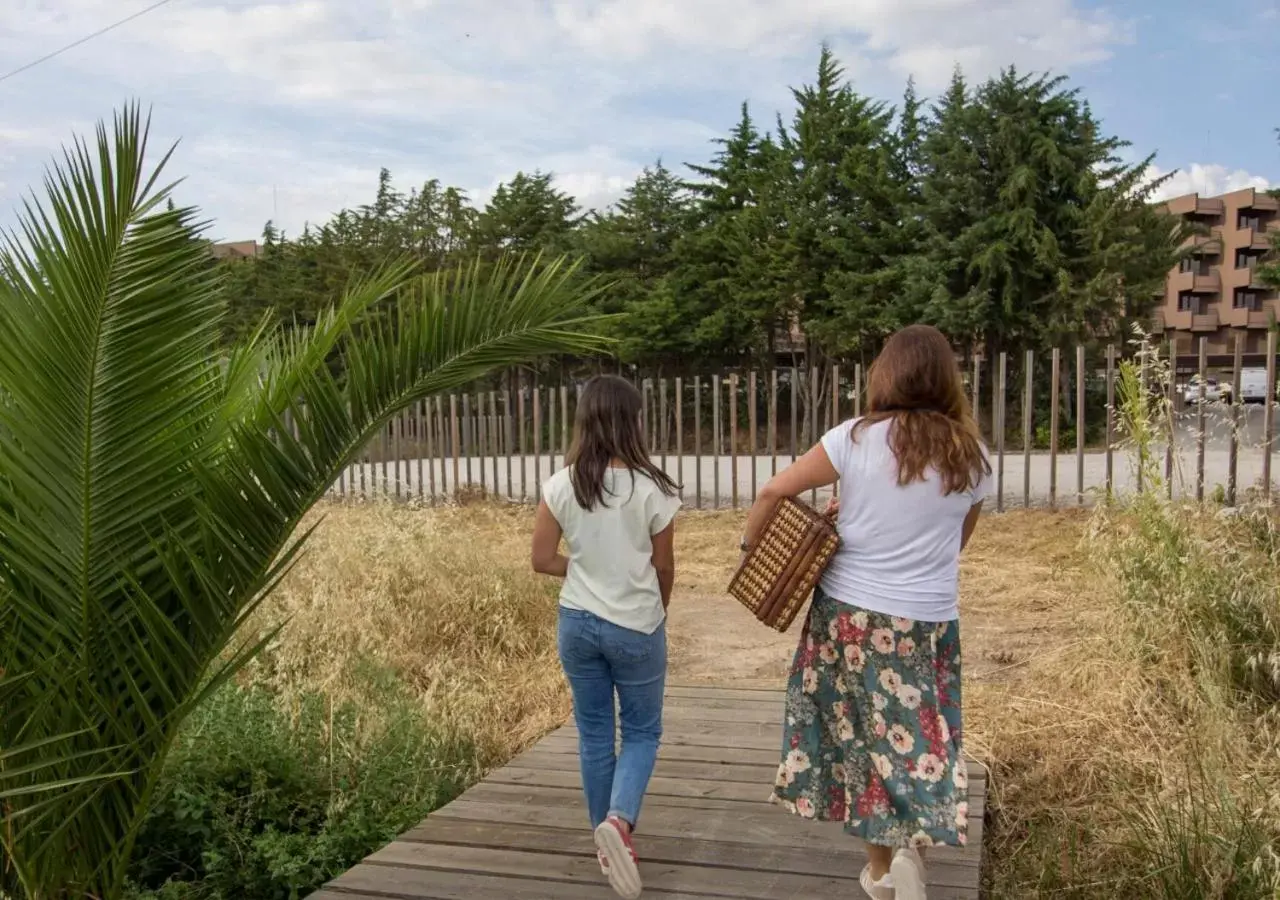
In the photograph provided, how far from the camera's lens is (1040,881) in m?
2.96

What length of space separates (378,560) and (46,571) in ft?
14.7

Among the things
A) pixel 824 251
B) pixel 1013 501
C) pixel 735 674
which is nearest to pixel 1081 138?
pixel 824 251

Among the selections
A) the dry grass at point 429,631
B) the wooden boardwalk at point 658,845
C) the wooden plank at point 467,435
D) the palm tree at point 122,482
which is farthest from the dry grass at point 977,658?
the wooden plank at point 467,435

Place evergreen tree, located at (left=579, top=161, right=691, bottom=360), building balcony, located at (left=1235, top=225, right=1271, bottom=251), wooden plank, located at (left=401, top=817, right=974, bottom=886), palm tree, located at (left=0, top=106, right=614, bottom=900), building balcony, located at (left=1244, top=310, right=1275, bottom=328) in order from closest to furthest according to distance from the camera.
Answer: palm tree, located at (left=0, top=106, right=614, bottom=900)
wooden plank, located at (left=401, top=817, right=974, bottom=886)
evergreen tree, located at (left=579, top=161, right=691, bottom=360)
building balcony, located at (left=1244, top=310, right=1275, bottom=328)
building balcony, located at (left=1235, top=225, right=1271, bottom=251)

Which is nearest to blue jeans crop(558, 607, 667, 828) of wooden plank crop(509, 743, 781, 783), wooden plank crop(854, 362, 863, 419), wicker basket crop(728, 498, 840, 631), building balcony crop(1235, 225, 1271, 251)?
wicker basket crop(728, 498, 840, 631)

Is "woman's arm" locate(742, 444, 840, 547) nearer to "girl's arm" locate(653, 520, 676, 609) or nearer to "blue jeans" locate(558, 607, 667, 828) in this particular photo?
"girl's arm" locate(653, 520, 676, 609)

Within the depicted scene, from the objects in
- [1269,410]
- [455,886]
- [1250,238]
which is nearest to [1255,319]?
[1250,238]

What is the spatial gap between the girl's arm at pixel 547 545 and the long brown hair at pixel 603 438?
5.1 inches

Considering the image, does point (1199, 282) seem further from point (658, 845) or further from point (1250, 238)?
point (658, 845)

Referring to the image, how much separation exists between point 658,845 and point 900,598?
1107 millimetres

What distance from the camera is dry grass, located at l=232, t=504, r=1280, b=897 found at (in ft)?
11.2

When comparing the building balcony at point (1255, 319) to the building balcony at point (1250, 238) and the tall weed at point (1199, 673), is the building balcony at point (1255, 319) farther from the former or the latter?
the tall weed at point (1199, 673)

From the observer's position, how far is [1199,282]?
5419 cm

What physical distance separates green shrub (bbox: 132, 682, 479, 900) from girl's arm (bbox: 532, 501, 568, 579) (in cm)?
121
